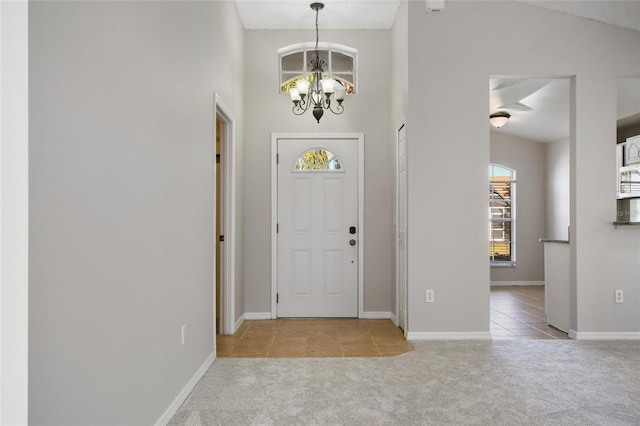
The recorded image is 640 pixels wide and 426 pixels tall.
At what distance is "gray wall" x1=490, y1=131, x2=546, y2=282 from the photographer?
856cm

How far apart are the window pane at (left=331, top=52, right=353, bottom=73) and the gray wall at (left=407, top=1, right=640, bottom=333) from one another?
4.09 ft

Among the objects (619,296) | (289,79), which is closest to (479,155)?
(619,296)

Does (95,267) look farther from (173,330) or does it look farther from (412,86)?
(412,86)

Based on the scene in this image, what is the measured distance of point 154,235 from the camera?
7.99ft

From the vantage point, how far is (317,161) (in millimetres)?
5527

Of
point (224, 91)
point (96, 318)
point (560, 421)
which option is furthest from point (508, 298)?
point (96, 318)

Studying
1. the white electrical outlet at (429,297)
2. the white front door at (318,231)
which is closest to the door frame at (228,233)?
the white front door at (318,231)

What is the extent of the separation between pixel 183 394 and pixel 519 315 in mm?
4175

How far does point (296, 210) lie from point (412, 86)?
6.33 ft

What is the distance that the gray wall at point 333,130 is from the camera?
17.9 ft

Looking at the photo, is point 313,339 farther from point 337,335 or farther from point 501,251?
point 501,251

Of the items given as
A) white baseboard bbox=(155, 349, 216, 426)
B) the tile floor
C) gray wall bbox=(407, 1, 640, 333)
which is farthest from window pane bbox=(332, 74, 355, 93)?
white baseboard bbox=(155, 349, 216, 426)

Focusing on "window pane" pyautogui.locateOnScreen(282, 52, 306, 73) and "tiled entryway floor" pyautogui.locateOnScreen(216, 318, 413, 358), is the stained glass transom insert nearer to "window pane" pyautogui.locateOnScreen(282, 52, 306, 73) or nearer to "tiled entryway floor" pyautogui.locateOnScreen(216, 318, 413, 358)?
"window pane" pyautogui.locateOnScreen(282, 52, 306, 73)

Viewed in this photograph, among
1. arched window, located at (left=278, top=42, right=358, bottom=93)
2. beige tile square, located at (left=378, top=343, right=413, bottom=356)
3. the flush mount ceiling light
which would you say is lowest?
beige tile square, located at (left=378, top=343, right=413, bottom=356)
